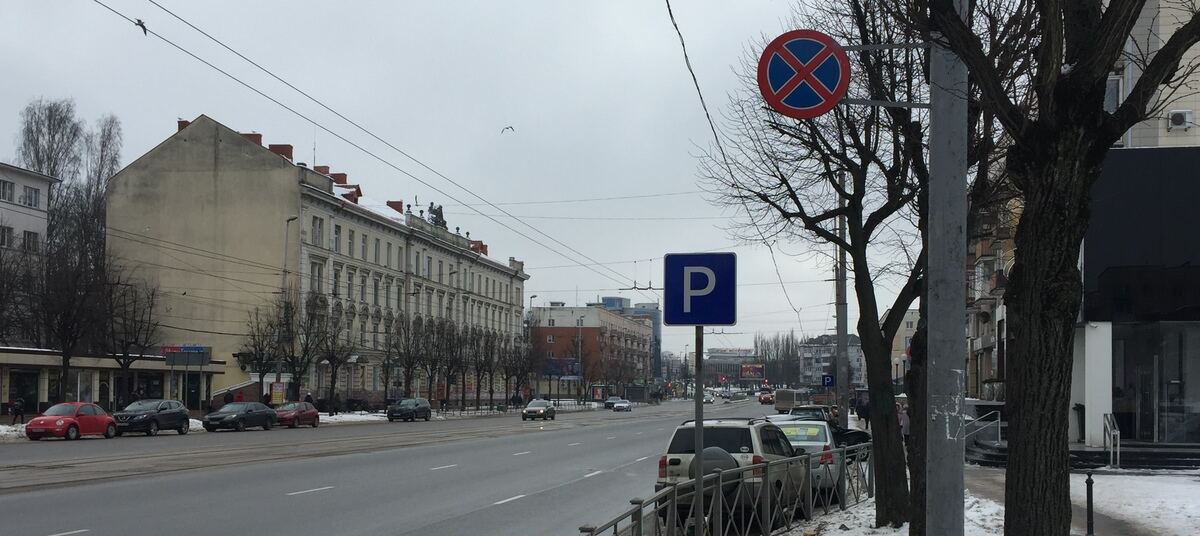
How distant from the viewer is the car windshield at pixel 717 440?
17.3 metres

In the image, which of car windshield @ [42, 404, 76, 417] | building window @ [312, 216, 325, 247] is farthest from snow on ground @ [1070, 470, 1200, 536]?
building window @ [312, 216, 325, 247]

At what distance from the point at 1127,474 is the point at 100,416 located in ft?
109

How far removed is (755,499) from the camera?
544 inches

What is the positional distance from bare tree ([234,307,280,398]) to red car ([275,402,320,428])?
18.6ft

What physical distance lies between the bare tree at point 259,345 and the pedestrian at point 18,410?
12.8m

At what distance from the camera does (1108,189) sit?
31.0m

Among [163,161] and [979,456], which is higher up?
[163,161]

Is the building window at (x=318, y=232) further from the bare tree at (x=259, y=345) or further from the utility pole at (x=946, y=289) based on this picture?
the utility pole at (x=946, y=289)

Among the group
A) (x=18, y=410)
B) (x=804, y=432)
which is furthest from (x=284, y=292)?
(x=804, y=432)

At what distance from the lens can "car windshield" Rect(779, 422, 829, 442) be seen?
947 inches

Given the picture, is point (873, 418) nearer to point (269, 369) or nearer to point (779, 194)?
point (779, 194)

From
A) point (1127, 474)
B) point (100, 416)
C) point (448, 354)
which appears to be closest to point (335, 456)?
point (100, 416)

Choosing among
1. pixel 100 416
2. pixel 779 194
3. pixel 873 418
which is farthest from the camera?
pixel 100 416

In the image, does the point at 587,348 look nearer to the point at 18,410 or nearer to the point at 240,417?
the point at 240,417
